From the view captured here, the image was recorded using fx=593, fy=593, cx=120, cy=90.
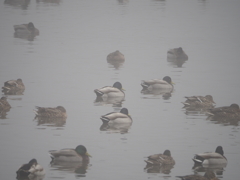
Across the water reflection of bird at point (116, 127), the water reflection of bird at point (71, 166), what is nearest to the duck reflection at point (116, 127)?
the water reflection of bird at point (116, 127)

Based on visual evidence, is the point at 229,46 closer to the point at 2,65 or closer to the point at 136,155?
the point at 2,65

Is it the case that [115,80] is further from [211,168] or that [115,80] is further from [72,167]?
[72,167]

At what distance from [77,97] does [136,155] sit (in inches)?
298

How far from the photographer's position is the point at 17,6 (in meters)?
60.3

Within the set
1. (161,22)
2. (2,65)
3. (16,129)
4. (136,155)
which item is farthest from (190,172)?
(161,22)

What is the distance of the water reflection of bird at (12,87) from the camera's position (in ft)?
74.1

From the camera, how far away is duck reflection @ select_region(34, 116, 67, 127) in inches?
719

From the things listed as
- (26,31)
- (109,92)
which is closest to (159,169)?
(109,92)

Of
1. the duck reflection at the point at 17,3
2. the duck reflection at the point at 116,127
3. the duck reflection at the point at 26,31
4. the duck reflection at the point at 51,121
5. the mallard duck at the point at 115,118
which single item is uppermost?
the duck reflection at the point at 17,3

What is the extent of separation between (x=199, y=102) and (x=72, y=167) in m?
8.16

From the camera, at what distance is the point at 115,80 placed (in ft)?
85.7

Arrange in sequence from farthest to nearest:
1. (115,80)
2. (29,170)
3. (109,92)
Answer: (115,80) → (109,92) → (29,170)

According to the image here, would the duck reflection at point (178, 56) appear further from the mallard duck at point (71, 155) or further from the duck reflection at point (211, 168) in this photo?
the mallard duck at point (71, 155)

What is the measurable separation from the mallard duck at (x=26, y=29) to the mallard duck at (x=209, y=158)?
26481 mm
